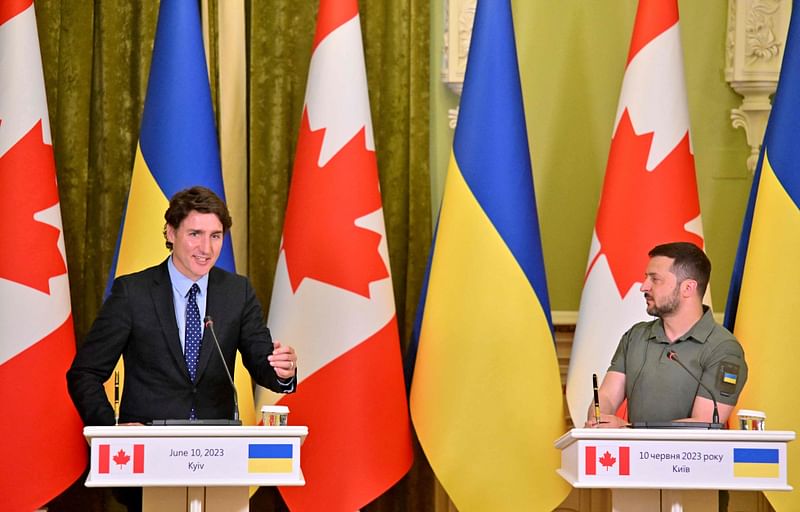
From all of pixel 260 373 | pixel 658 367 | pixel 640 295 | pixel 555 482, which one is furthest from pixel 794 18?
pixel 260 373

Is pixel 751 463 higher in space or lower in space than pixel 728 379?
lower

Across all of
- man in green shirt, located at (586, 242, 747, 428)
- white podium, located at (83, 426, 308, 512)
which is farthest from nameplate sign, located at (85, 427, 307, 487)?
man in green shirt, located at (586, 242, 747, 428)

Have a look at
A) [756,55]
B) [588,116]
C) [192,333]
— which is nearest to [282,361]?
[192,333]

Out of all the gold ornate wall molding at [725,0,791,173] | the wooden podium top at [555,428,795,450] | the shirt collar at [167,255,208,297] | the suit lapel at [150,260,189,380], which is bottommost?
the wooden podium top at [555,428,795,450]

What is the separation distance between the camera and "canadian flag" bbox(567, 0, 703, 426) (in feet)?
14.1

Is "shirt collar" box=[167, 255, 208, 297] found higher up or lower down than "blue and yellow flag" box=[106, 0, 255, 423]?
lower down

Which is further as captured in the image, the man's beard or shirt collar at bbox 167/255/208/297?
the man's beard

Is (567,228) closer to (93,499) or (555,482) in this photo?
(555,482)

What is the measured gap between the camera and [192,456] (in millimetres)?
2869

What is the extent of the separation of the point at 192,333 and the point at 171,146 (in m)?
1.13

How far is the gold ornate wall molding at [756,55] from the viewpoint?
16.2 feet

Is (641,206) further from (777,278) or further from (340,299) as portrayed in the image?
(340,299)

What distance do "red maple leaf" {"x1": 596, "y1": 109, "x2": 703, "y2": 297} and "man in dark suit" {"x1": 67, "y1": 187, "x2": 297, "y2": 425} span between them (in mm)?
1525

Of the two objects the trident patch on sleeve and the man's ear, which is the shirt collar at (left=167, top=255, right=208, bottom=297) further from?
the trident patch on sleeve
